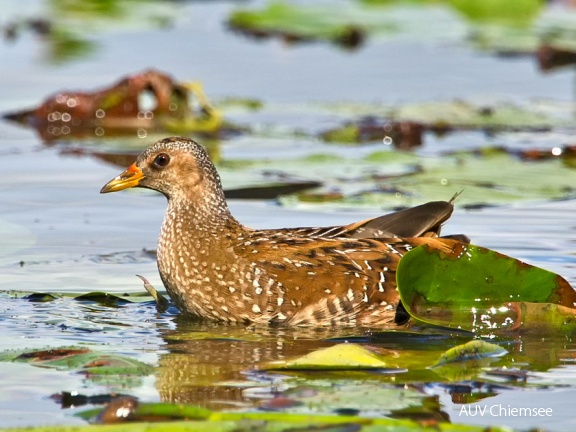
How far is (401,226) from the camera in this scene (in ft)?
27.0

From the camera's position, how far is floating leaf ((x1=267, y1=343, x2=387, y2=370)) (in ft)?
20.9

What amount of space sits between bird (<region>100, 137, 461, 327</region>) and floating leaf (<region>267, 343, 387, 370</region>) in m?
1.07

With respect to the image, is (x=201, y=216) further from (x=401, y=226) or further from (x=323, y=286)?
(x=401, y=226)

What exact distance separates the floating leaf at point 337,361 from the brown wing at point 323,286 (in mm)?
1233

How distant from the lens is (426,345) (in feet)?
23.9

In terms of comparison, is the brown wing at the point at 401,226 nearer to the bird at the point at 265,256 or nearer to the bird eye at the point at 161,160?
the bird at the point at 265,256

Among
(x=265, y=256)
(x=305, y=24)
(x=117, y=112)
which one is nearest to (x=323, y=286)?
(x=265, y=256)

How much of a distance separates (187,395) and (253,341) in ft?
4.05

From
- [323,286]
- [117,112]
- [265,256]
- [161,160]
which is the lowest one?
[323,286]

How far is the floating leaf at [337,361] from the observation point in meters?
6.36

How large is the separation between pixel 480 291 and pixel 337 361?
52.1 inches

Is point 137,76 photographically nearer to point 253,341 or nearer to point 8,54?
point 8,54

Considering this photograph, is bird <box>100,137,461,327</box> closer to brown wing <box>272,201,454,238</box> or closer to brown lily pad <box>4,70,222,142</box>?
brown wing <box>272,201,454,238</box>

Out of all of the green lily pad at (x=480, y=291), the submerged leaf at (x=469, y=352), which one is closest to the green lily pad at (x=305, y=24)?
the green lily pad at (x=480, y=291)
